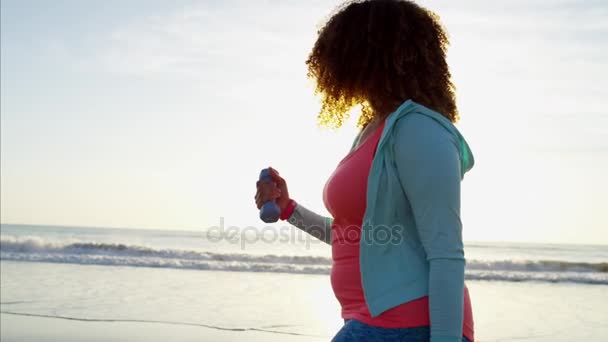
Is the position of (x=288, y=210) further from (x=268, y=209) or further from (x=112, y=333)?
(x=112, y=333)

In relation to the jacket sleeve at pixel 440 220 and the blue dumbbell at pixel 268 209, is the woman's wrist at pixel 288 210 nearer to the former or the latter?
the blue dumbbell at pixel 268 209

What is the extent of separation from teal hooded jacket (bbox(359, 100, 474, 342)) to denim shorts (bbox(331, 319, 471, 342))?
0.04 metres

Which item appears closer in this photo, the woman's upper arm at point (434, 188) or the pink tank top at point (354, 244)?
the woman's upper arm at point (434, 188)

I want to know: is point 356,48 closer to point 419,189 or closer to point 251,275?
point 419,189

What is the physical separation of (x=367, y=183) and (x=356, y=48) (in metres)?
0.33

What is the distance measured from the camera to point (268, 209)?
6.58 feet

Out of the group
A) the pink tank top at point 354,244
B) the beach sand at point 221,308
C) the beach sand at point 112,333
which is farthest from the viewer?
the beach sand at point 221,308

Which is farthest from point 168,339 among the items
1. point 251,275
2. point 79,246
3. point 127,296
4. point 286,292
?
point 79,246

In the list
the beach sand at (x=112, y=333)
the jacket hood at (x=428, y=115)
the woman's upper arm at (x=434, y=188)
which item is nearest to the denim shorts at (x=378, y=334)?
the woman's upper arm at (x=434, y=188)

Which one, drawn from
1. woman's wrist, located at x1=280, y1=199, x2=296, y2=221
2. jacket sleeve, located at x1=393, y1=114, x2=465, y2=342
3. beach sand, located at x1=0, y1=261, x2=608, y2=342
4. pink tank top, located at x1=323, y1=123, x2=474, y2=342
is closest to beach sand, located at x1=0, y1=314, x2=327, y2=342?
beach sand, located at x1=0, y1=261, x2=608, y2=342

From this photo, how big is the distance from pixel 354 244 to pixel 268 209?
519 millimetres

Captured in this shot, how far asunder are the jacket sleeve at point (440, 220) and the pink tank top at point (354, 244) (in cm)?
8

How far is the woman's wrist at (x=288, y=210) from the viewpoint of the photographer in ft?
6.78

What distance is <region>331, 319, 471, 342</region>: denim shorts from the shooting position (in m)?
1.40
